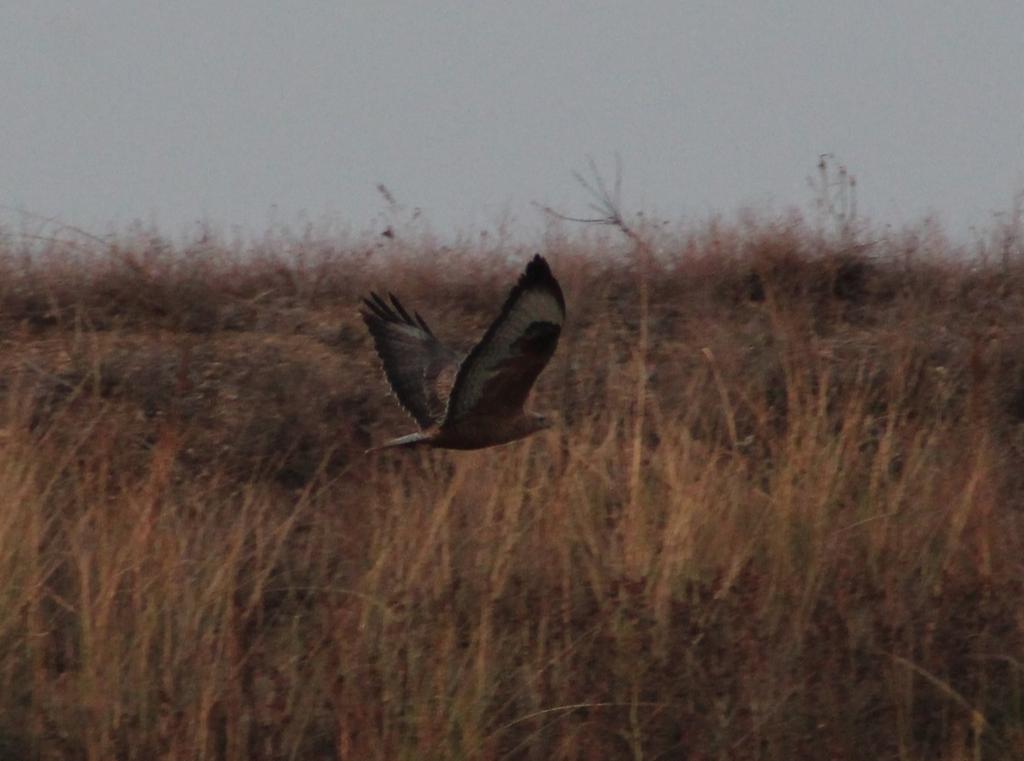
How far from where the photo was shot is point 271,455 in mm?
7312

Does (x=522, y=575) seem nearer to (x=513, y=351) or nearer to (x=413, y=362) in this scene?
(x=513, y=351)

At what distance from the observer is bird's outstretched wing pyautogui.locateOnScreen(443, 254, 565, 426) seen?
460 cm

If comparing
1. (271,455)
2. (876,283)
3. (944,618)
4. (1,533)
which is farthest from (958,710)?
(876,283)

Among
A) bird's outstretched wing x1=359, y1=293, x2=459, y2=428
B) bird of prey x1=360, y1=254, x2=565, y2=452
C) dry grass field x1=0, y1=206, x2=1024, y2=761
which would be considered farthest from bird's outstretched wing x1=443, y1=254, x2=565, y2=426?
bird's outstretched wing x1=359, y1=293, x2=459, y2=428

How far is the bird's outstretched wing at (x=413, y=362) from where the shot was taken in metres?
5.75

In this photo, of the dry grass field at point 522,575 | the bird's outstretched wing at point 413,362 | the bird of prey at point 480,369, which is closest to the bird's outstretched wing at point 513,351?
the bird of prey at point 480,369

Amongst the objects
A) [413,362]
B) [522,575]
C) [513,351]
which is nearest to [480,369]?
[513,351]

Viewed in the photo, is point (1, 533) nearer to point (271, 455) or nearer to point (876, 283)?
point (271, 455)

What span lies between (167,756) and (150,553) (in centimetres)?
→ 106

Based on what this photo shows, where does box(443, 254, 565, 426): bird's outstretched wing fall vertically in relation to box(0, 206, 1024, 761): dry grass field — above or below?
above

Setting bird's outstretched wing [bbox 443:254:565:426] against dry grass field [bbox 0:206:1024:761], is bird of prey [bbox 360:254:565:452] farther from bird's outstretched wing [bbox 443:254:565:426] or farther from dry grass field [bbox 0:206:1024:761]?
dry grass field [bbox 0:206:1024:761]

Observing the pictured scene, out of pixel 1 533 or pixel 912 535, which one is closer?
pixel 1 533

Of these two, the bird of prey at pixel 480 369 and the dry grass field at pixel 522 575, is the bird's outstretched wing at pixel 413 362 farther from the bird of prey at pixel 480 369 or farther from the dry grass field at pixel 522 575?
the dry grass field at pixel 522 575

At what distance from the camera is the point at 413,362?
19.5 ft
